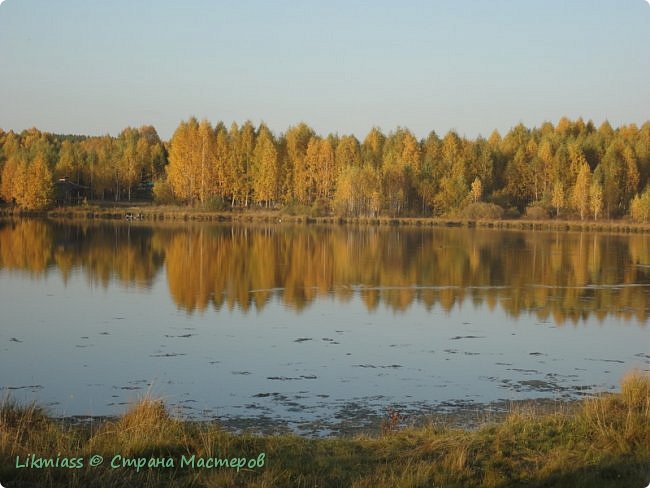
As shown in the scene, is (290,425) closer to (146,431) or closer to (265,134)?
(146,431)

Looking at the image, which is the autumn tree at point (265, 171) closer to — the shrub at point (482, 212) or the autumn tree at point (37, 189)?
the shrub at point (482, 212)

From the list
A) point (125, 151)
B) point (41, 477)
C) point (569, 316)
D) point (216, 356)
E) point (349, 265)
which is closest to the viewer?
point (41, 477)

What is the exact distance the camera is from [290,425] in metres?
9.33

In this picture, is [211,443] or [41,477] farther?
[211,443]

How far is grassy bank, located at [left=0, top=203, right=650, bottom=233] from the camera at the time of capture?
62.7m

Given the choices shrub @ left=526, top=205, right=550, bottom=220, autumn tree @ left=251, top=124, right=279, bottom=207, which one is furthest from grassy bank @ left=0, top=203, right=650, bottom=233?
autumn tree @ left=251, top=124, right=279, bottom=207

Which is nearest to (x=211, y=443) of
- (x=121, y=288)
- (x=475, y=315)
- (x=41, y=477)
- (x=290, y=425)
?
(x=41, y=477)

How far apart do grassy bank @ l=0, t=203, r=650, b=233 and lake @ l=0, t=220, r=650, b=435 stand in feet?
105

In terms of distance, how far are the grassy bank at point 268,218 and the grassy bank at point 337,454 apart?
185 ft

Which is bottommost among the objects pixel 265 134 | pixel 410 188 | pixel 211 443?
pixel 211 443

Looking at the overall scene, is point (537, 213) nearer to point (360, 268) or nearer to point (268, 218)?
point (268, 218)

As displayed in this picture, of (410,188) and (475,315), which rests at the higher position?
(410,188)

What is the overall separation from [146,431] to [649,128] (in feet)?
292

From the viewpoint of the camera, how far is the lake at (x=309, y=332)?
1093cm
